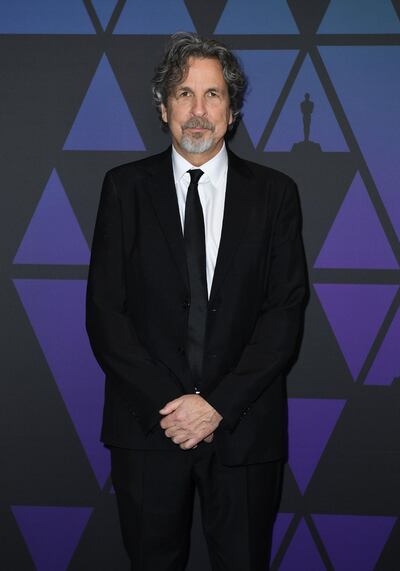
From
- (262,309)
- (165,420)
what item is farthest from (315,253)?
(165,420)

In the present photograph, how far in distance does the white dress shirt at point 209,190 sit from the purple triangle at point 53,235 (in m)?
0.59

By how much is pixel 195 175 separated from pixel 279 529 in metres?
1.41

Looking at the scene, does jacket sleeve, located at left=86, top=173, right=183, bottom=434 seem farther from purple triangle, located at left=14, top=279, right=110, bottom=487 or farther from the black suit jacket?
purple triangle, located at left=14, top=279, right=110, bottom=487

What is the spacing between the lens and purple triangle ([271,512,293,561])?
281 cm

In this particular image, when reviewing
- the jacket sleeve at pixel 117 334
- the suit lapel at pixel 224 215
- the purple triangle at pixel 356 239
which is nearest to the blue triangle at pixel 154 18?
the suit lapel at pixel 224 215

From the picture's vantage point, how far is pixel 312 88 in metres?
2.62

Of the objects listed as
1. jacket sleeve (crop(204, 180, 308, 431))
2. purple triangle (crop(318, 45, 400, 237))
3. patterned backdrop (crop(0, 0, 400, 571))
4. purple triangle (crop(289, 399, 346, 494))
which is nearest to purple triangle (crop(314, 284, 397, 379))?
patterned backdrop (crop(0, 0, 400, 571))

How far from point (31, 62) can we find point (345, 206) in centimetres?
123

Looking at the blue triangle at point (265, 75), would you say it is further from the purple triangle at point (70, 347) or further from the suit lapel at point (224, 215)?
the purple triangle at point (70, 347)

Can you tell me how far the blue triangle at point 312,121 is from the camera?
2.62 m

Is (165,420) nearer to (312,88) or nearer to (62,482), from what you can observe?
(62,482)

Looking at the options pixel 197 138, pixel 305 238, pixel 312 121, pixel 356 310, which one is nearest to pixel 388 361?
pixel 356 310

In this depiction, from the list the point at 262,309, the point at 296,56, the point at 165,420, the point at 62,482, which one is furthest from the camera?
the point at 62,482

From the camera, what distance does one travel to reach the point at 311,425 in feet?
9.04
